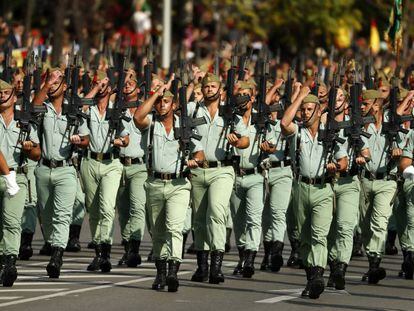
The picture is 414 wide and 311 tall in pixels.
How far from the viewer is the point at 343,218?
18.5 metres

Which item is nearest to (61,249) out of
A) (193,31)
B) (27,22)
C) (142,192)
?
(142,192)

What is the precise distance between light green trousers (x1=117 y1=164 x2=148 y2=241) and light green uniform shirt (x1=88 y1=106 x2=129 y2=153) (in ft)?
2.09

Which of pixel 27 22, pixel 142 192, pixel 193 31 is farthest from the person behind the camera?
pixel 193 31

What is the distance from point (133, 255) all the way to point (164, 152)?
7.59 ft

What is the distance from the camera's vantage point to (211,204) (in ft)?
62.1

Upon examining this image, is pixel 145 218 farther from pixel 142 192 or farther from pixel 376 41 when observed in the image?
pixel 376 41

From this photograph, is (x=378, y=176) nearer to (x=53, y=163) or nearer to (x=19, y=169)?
(x=53, y=163)

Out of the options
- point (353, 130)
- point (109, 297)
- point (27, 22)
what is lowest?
point (109, 297)

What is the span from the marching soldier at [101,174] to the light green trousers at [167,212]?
4.73 feet

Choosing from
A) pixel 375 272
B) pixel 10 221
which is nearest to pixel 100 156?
pixel 10 221

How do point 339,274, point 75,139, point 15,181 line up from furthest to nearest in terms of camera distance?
point 75,139, point 339,274, point 15,181

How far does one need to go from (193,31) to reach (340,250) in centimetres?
2927

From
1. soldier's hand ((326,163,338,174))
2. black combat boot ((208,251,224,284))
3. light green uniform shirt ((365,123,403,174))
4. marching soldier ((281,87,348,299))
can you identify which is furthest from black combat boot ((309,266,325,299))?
light green uniform shirt ((365,123,403,174))

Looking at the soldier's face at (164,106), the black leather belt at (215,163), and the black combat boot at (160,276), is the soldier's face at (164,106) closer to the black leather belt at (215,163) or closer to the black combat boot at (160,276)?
the black leather belt at (215,163)
